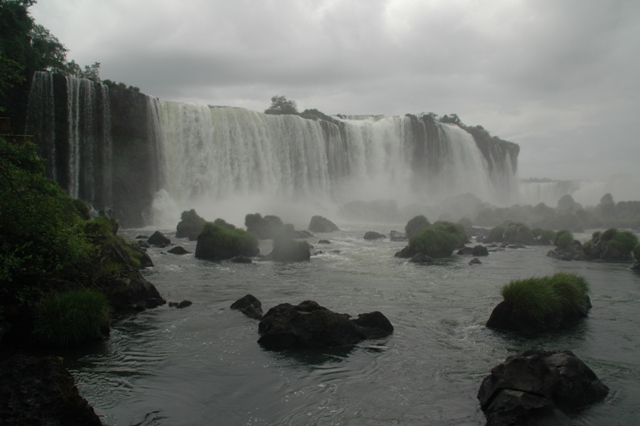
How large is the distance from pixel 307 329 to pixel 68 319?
14.9ft

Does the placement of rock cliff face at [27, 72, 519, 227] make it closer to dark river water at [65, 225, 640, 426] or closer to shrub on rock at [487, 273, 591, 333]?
dark river water at [65, 225, 640, 426]

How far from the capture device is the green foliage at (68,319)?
9.09 meters

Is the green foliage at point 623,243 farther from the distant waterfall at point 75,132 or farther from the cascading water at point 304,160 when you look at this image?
the distant waterfall at point 75,132

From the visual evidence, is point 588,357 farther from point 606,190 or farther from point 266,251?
point 606,190

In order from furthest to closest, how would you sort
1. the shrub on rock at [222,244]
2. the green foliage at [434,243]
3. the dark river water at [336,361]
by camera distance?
the green foliage at [434,243] < the shrub on rock at [222,244] < the dark river water at [336,361]

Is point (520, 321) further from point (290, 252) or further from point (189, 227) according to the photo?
point (189, 227)

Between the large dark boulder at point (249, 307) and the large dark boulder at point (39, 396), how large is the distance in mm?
6041

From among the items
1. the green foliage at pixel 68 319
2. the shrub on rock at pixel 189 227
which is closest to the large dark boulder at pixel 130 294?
the green foliage at pixel 68 319

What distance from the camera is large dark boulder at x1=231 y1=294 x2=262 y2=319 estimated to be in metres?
11.9

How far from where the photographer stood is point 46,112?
1447 inches

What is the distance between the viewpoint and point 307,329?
9766mm

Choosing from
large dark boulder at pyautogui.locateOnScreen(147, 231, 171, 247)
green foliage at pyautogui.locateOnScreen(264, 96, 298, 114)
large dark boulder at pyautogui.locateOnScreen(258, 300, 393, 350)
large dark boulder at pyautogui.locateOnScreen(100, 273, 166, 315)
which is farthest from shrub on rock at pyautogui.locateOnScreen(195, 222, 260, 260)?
green foliage at pyautogui.locateOnScreen(264, 96, 298, 114)

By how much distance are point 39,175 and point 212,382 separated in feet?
20.2

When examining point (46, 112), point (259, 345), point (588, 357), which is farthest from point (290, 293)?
point (46, 112)
